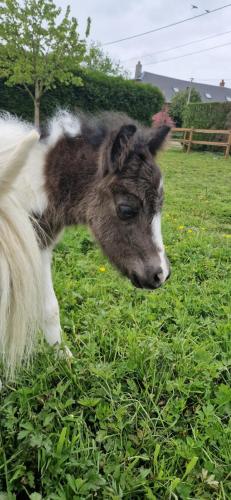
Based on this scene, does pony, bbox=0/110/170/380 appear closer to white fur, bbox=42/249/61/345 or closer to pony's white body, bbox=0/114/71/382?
white fur, bbox=42/249/61/345

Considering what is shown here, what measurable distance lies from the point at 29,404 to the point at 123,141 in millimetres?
1413

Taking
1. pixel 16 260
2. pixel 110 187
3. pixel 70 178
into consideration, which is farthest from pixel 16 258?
pixel 70 178

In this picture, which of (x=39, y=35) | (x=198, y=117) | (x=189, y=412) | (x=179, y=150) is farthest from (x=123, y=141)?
(x=198, y=117)

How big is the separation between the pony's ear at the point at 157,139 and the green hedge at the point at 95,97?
37.8 feet

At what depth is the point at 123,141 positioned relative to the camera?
1.99 meters

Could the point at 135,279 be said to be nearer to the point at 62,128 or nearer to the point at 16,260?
the point at 62,128

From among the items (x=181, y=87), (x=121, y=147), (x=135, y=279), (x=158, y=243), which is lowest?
(x=135, y=279)

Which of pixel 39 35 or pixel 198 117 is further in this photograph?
pixel 198 117

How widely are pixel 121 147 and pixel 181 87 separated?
61.3 meters

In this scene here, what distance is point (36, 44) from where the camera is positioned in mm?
12922

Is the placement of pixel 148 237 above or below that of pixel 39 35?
below

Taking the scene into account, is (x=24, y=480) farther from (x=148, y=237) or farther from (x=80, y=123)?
(x=80, y=123)

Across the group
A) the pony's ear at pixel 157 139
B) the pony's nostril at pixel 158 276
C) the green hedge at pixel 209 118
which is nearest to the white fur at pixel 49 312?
the pony's nostril at pixel 158 276

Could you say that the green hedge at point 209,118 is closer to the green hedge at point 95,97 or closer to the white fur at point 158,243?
the green hedge at point 95,97
